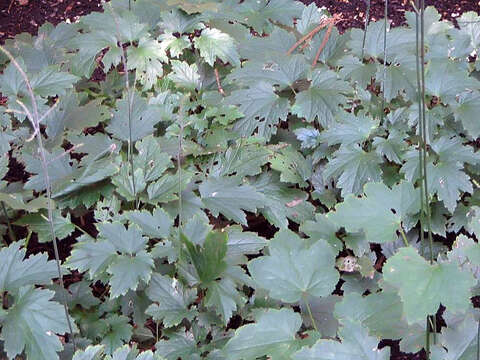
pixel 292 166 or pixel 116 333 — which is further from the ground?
pixel 292 166

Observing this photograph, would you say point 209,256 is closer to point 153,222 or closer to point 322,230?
point 153,222

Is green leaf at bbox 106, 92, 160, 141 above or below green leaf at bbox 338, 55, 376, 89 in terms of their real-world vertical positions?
below

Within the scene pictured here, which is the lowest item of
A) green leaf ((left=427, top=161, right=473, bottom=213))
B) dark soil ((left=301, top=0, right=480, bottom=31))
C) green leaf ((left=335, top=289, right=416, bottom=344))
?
green leaf ((left=335, top=289, right=416, bottom=344))

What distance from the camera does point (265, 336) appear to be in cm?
146

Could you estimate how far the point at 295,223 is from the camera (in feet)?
7.39

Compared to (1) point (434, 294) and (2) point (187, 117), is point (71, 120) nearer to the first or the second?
(2) point (187, 117)

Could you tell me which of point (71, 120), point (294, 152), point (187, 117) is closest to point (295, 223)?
point (294, 152)

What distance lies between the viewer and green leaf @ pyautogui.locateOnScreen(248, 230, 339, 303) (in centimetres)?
150

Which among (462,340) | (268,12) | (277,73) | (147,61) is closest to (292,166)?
(277,73)

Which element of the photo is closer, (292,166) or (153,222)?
(153,222)

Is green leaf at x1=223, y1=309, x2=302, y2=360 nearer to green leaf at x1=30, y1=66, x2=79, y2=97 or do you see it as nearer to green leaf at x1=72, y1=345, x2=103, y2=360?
green leaf at x1=72, y1=345, x2=103, y2=360

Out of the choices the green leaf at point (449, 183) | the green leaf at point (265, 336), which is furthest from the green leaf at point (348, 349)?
the green leaf at point (449, 183)

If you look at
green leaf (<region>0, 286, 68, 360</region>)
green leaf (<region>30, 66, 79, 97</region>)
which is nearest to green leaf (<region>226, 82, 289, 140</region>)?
green leaf (<region>30, 66, 79, 97</region>)

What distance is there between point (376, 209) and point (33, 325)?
3.02 ft
